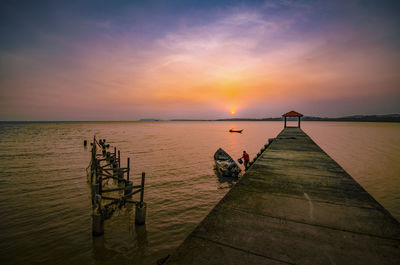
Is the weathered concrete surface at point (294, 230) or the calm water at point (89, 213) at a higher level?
the weathered concrete surface at point (294, 230)

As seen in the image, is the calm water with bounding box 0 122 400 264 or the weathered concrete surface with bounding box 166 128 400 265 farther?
the calm water with bounding box 0 122 400 264

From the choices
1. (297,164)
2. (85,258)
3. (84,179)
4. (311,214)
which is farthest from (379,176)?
Answer: (84,179)

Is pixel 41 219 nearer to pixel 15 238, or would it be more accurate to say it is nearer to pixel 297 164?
pixel 15 238

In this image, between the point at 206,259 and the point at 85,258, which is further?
the point at 85,258

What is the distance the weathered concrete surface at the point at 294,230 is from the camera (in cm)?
287

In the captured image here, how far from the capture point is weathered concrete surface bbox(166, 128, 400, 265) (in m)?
2.87

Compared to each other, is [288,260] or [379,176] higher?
[288,260]

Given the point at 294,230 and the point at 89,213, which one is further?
the point at 89,213

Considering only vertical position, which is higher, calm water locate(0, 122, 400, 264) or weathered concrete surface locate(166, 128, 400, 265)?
weathered concrete surface locate(166, 128, 400, 265)

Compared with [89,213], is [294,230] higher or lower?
higher

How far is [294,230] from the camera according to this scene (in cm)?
360

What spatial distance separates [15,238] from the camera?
8203 mm

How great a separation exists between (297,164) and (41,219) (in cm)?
1378

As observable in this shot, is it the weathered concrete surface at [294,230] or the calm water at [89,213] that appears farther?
the calm water at [89,213]
